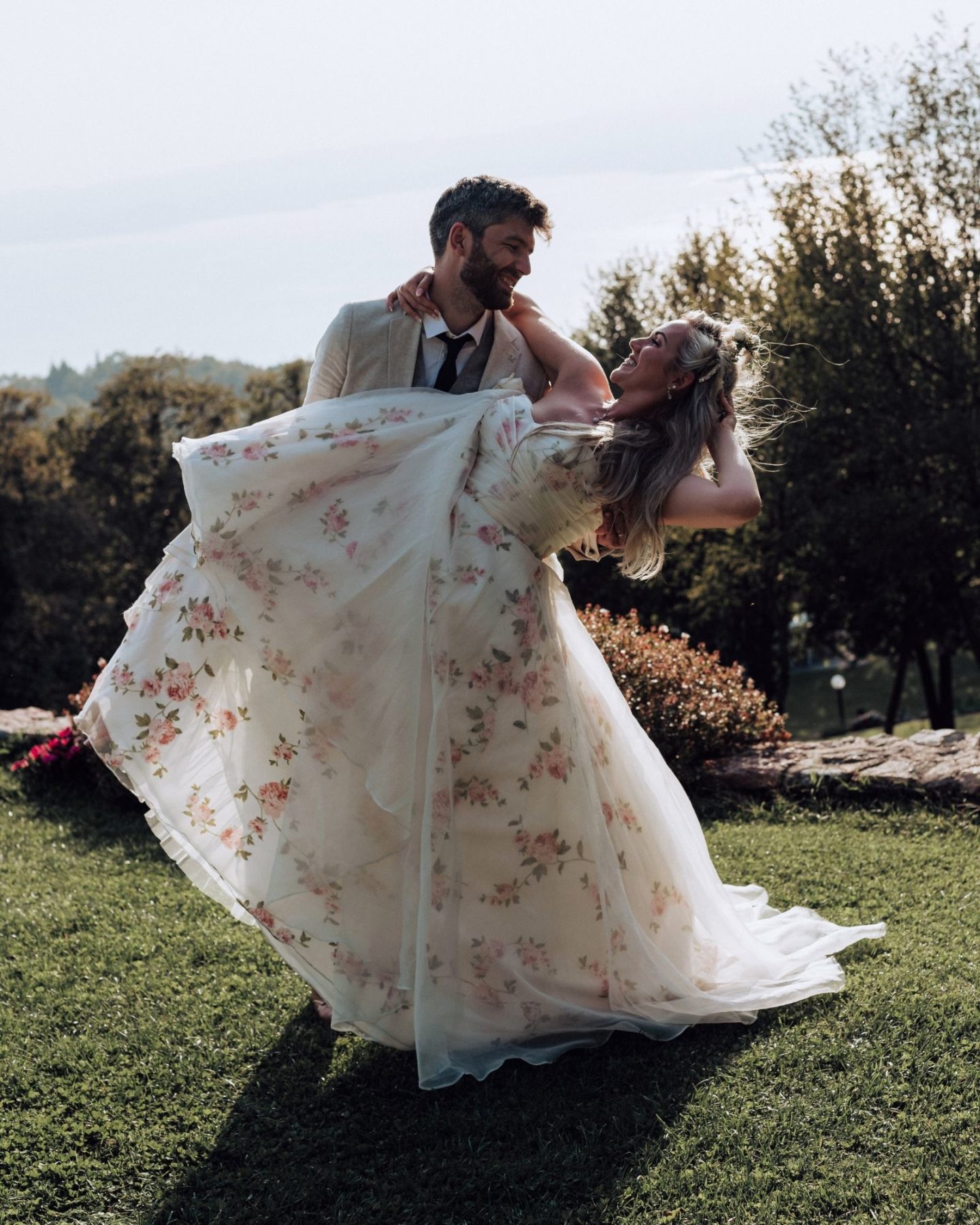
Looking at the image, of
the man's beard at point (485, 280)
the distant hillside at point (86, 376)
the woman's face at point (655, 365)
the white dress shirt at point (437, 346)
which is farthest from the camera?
the distant hillside at point (86, 376)

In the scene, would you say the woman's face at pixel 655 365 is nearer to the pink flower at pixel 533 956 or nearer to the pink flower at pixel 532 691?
the pink flower at pixel 532 691

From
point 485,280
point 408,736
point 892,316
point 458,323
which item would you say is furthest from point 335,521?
point 892,316

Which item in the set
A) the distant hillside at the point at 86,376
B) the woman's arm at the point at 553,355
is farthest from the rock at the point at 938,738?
the distant hillside at the point at 86,376

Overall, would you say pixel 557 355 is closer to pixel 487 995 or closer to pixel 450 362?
pixel 450 362

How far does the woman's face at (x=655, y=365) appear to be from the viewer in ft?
12.0

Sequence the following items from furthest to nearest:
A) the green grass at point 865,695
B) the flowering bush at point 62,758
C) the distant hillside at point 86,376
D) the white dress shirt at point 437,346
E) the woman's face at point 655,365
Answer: the distant hillside at point 86,376, the green grass at point 865,695, the flowering bush at point 62,758, the white dress shirt at point 437,346, the woman's face at point 655,365

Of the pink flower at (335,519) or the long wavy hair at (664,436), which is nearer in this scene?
the long wavy hair at (664,436)

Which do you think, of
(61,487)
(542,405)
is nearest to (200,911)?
(542,405)

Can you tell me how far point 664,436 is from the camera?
144 inches

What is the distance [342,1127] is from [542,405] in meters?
2.35

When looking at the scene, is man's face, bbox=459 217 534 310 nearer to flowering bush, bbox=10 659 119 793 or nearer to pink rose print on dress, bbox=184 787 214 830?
pink rose print on dress, bbox=184 787 214 830

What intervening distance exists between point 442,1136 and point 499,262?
275 cm

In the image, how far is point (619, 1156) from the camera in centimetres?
333

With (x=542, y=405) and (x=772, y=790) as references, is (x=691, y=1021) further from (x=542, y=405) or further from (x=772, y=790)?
(x=772, y=790)
